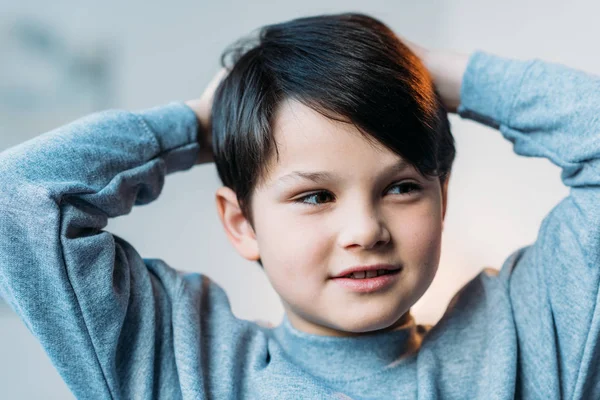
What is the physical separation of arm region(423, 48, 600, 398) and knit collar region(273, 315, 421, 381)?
0.14 meters

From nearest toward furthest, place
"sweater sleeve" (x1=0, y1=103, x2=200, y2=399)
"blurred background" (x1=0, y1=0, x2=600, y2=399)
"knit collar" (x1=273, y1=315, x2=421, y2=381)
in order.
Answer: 1. "sweater sleeve" (x1=0, y1=103, x2=200, y2=399)
2. "knit collar" (x1=273, y1=315, x2=421, y2=381)
3. "blurred background" (x1=0, y1=0, x2=600, y2=399)

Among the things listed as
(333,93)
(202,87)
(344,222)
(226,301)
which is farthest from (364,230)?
(202,87)

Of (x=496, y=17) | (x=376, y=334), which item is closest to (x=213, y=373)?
(x=376, y=334)

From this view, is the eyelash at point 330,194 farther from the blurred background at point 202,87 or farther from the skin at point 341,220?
the blurred background at point 202,87

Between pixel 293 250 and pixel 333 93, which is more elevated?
pixel 333 93

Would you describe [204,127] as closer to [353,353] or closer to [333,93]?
[333,93]

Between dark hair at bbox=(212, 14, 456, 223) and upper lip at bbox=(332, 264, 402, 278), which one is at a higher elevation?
dark hair at bbox=(212, 14, 456, 223)

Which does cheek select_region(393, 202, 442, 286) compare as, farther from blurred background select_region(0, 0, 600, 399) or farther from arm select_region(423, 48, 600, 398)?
blurred background select_region(0, 0, 600, 399)

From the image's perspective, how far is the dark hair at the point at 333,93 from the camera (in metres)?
0.75

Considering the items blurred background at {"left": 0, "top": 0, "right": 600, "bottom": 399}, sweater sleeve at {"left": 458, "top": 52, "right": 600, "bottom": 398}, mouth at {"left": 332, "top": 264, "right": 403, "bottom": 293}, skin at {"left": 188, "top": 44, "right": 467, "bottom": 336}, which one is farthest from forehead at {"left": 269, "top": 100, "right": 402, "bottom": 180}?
blurred background at {"left": 0, "top": 0, "right": 600, "bottom": 399}

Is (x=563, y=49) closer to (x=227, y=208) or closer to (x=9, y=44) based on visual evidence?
(x=227, y=208)

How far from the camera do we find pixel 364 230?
0.71 m

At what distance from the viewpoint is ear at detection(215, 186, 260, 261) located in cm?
86

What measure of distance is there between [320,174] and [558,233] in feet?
0.94
